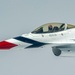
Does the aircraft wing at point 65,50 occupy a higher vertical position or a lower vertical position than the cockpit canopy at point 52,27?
lower

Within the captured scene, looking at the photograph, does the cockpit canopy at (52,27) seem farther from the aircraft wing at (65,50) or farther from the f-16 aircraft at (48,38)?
the aircraft wing at (65,50)

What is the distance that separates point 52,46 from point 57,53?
0.48 meters

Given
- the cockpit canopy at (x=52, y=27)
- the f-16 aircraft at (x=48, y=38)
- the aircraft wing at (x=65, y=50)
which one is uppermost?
the cockpit canopy at (x=52, y=27)

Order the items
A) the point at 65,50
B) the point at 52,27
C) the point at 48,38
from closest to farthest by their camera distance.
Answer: the point at 48,38
the point at 52,27
the point at 65,50

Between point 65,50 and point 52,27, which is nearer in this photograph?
point 52,27

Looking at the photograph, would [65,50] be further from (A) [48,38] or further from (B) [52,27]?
(B) [52,27]

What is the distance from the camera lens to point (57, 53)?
7731 centimetres

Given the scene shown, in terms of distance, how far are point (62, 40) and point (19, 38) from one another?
2.04 metres

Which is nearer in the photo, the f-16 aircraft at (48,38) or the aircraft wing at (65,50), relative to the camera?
the f-16 aircraft at (48,38)

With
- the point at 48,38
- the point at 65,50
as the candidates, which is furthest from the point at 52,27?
the point at 65,50

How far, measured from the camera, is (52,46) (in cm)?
7706

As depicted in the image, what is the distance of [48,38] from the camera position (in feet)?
249

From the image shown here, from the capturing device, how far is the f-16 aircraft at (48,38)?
249ft

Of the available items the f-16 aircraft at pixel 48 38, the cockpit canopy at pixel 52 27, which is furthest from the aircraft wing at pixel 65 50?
the cockpit canopy at pixel 52 27
